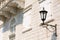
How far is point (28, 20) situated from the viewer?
11.6 m

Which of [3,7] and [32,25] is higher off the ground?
[3,7]

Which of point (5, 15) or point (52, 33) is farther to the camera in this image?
point (5, 15)

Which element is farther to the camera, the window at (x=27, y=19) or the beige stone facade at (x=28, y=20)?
the window at (x=27, y=19)

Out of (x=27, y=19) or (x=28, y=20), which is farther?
(x=27, y=19)

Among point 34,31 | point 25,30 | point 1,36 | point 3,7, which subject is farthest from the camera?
point 1,36

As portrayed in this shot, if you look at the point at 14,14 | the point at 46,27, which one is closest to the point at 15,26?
the point at 14,14

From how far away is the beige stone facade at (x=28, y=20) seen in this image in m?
8.98

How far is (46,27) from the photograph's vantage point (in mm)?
8852

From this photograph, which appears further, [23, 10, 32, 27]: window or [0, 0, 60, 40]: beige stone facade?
[23, 10, 32, 27]: window

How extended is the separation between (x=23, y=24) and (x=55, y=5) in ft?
11.8

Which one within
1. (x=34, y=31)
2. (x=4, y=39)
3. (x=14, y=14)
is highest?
(x=14, y=14)

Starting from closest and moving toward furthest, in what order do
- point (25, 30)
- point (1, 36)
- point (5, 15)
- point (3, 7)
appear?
point (25, 30) → point (3, 7) → point (5, 15) → point (1, 36)

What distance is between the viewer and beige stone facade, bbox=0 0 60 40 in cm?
898

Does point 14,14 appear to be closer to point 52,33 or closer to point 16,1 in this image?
point 16,1
